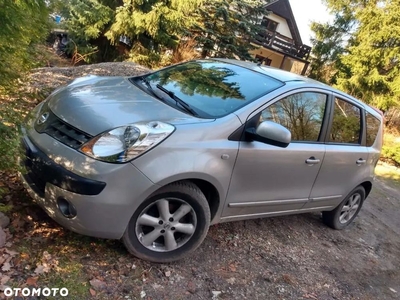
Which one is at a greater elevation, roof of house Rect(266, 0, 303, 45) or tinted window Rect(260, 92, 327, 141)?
roof of house Rect(266, 0, 303, 45)

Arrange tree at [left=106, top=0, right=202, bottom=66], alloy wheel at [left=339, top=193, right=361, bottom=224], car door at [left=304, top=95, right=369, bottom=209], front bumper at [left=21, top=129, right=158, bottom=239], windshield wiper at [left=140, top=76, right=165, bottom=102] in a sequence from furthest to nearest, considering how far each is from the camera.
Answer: tree at [left=106, top=0, right=202, bottom=66], alloy wheel at [left=339, top=193, right=361, bottom=224], car door at [left=304, top=95, right=369, bottom=209], windshield wiper at [left=140, top=76, right=165, bottom=102], front bumper at [left=21, top=129, right=158, bottom=239]

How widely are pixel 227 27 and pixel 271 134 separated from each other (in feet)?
40.0

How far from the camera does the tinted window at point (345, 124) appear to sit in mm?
4109

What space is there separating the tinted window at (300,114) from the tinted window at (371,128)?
110 cm

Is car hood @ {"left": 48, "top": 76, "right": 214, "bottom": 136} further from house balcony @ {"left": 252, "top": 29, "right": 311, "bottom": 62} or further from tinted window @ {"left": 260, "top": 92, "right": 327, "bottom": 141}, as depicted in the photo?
house balcony @ {"left": 252, "top": 29, "right": 311, "bottom": 62}

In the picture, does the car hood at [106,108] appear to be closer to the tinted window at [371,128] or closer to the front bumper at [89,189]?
the front bumper at [89,189]

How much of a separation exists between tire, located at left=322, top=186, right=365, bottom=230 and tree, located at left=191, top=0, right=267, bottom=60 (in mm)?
9612

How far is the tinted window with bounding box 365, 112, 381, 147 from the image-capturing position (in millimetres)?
4730

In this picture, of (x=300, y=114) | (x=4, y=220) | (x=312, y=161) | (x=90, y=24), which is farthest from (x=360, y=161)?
(x=90, y=24)

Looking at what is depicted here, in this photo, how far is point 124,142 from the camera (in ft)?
8.70

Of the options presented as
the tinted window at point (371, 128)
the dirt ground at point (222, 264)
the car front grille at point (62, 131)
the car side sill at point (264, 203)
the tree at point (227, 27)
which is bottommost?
the dirt ground at point (222, 264)

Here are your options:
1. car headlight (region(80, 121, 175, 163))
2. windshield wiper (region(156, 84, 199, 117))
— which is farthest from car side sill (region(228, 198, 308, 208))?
car headlight (region(80, 121, 175, 163))

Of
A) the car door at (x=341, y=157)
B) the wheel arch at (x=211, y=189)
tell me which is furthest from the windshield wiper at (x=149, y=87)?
the car door at (x=341, y=157)

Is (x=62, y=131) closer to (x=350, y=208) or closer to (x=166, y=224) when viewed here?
(x=166, y=224)
